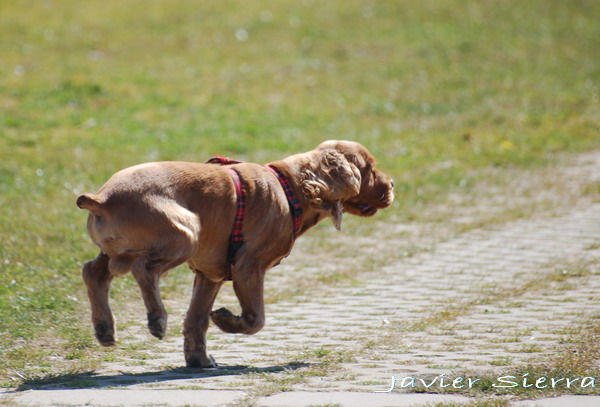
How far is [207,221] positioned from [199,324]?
0.77m

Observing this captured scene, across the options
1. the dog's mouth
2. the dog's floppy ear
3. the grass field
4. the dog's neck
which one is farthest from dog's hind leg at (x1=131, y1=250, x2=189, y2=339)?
the dog's mouth

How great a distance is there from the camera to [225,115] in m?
17.6

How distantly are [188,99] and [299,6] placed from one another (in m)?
8.31

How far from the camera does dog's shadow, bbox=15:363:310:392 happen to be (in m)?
5.09

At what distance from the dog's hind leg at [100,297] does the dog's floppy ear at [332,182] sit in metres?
1.55

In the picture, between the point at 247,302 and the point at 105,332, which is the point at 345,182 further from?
the point at 105,332

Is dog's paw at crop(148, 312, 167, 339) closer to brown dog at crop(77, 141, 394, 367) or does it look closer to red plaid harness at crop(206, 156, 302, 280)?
brown dog at crop(77, 141, 394, 367)

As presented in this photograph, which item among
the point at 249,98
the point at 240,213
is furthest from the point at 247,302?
the point at 249,98

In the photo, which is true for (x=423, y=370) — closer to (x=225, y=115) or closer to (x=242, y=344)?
(x=242, y=344)

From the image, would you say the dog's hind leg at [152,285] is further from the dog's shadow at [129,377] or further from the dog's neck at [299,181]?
the dog's neck at [299,181]

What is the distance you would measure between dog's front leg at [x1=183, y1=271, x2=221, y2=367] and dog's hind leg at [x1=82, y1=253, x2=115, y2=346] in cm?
59

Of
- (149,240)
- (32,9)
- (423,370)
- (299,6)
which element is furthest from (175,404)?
(32,9)

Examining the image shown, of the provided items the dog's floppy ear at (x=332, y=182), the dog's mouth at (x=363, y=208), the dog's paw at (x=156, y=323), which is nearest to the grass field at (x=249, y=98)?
the dog's paw at (x=156, y=323)

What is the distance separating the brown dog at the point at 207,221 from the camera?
5.23 metres
